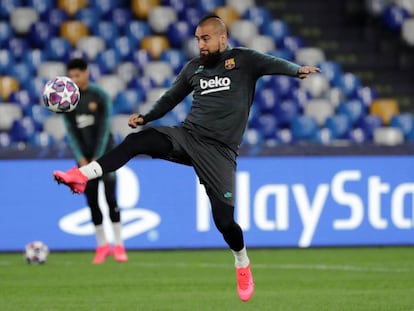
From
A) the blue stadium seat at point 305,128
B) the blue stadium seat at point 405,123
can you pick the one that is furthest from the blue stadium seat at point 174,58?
the blue stadium seat at point 405,123

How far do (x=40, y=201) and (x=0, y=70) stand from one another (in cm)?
377

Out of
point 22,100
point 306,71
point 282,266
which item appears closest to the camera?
point 306,71

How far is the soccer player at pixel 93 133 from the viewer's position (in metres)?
12.4

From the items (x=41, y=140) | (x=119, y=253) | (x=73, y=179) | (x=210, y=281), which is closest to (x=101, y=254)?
(x=119, y=253)

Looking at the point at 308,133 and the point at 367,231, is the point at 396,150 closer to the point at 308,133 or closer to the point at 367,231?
the point at 367,231

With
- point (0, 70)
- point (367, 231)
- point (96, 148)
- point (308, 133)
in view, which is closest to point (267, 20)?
point (308, 133)

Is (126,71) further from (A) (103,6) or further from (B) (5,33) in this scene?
(B) (5,33)

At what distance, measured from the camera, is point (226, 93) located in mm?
8531

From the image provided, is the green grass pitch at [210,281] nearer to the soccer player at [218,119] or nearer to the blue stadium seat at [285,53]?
the soccer player at [218,119]

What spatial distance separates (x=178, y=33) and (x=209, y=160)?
10.1 meters

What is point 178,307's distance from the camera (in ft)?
28.1

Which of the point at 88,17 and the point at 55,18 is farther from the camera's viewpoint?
the point at 88,17

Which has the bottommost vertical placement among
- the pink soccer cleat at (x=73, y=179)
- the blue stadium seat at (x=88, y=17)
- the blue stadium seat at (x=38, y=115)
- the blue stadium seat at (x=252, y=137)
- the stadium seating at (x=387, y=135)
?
the stadium seating at (x=387, y=135)

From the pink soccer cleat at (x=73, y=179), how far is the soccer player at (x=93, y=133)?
15.0ft
